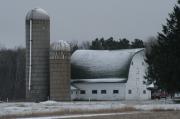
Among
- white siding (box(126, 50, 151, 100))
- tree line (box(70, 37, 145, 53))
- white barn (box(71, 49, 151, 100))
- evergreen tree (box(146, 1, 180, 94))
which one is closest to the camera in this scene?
evergreen tree (box(146, 1, 180, 94))

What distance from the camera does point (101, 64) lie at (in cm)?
8700

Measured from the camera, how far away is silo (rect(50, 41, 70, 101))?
248 ft

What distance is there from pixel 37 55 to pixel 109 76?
1392cm

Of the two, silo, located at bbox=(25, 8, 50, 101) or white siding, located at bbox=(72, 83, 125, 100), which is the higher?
silo, located at bbox=(25, 8, 50, 101)

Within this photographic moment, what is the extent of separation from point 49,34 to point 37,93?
8392 mm

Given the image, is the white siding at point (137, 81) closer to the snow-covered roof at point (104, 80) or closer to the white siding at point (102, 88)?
the snow-covered roof at point (104, 80)

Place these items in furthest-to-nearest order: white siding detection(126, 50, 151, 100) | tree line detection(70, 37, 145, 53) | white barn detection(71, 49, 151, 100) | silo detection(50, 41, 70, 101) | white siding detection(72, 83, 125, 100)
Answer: tree line detection(70, 37, 145, 53) → white siding detection(126, 50, 151, 100) → white barn detection(71, 49, 151, 100) → white siding detection(72, 83, 125, 100) → silo detection(50, 41, 70, 101)

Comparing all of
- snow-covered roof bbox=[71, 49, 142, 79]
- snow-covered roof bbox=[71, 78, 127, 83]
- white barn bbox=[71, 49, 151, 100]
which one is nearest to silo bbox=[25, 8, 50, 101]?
white barn bbox=[71, 49, 151, 100]

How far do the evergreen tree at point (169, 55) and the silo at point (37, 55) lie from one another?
26370 millimetres

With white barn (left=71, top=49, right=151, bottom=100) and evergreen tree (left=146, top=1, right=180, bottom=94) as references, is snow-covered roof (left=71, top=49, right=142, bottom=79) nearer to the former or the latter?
white barn (left=71, top=49, right=151, bottom=100)

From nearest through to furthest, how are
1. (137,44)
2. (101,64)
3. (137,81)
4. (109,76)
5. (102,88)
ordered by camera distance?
(102,88) < (109,76) < (137,81) < (101,64) < (137,44)

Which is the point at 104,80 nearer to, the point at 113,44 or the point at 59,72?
the point at 59,72

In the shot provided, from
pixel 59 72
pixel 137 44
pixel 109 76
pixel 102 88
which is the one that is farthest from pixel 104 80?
pixel 137 44

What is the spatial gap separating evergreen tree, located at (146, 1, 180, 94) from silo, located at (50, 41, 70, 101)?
24.9 meters
